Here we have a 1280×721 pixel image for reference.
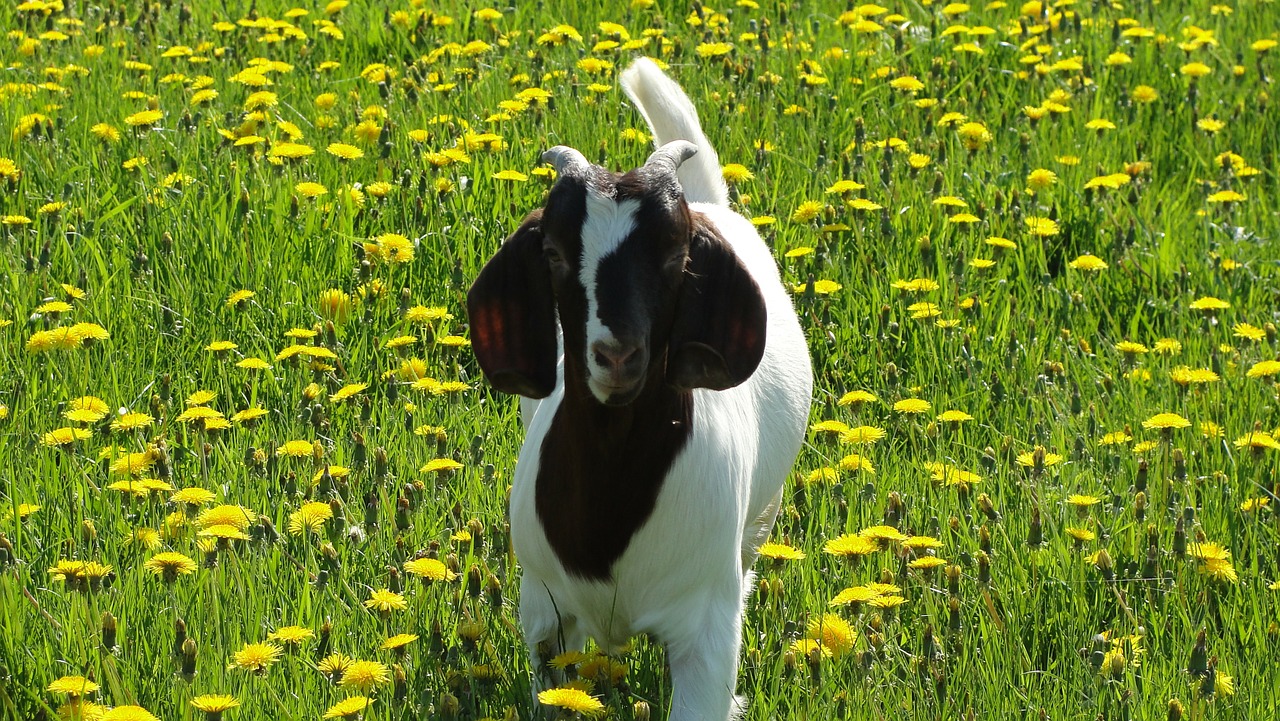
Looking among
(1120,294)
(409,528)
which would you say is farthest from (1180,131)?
(409,528)

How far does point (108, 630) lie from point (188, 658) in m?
0.22

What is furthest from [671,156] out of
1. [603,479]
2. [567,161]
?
[603,479]

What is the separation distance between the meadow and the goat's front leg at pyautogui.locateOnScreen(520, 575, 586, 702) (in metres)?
0.10

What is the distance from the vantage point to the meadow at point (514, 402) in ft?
11.6

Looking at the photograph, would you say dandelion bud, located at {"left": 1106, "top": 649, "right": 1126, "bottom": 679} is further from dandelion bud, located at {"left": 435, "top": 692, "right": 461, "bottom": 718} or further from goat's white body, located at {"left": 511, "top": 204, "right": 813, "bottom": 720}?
dandelion bud, located at {"left": 435, "top": 692, "right": 461, "bottom": 718}

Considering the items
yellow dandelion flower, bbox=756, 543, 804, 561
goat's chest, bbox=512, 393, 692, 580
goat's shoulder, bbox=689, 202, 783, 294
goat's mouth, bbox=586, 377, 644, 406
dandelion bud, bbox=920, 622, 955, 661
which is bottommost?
dandelion bud, bbox=920, 622, 955, 661

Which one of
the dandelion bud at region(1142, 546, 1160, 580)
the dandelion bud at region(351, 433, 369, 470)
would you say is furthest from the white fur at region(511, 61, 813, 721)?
the dandelion bud at region(1142, 546, 1160, 580)

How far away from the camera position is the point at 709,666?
11.0 ft

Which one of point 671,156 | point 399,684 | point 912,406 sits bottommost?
point 399,684

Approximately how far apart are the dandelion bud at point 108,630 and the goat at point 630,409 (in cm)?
82

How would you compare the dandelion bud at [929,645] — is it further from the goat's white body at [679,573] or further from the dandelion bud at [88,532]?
the dandelion bud at [88,532]

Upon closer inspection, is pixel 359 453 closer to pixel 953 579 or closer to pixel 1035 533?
pixel 953 579

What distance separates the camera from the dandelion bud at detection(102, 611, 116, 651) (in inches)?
126

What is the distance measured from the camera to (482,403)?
4797mm
